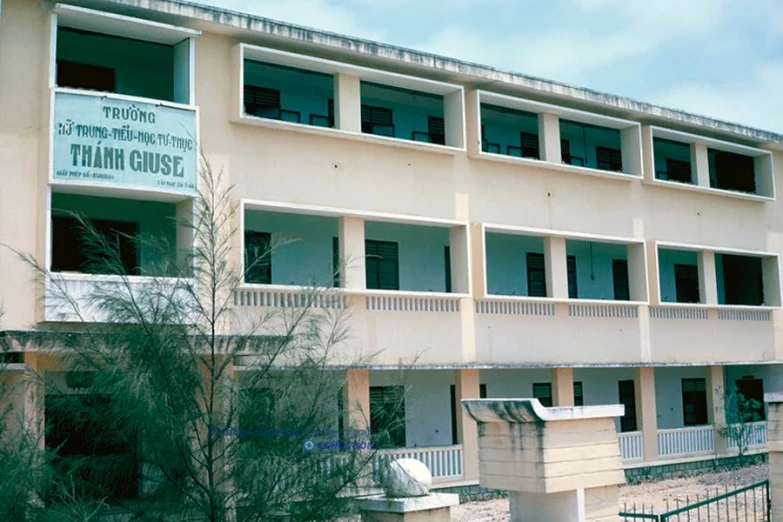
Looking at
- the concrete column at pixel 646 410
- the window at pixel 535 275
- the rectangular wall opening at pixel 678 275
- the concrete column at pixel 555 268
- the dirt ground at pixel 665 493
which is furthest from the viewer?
the rectangular wall opening at pixel 678 275

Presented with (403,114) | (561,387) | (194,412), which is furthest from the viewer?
(403,114)

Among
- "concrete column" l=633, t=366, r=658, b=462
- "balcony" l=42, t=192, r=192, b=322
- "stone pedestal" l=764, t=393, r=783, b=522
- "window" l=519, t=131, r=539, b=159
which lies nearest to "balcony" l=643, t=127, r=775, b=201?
"window" l=519, t=131, r=539, b=159

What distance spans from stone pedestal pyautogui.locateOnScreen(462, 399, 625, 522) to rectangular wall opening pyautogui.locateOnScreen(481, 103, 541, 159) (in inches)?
517

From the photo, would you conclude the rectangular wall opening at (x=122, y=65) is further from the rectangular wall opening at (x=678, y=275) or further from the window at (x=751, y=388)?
the window at (x=751, y=388)

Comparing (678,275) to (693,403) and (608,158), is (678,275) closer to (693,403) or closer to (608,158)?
(693,403)

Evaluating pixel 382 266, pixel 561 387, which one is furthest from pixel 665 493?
pixel 382 266

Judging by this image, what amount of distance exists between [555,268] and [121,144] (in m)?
9.85

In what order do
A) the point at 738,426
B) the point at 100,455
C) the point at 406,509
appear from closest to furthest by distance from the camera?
the point at 100,455 → the point at 406,509 → the point at 738,426

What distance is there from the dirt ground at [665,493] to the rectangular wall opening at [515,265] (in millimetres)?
5140

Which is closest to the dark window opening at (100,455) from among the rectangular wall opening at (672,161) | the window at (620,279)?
the window at (620,279)

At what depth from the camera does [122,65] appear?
17938mm

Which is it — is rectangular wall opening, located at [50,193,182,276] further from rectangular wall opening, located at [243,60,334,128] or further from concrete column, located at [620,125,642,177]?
concrete column, located at [620,125,642,177]

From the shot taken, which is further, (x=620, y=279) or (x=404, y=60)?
(x=620, y=279)

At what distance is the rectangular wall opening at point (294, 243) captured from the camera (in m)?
19.2
